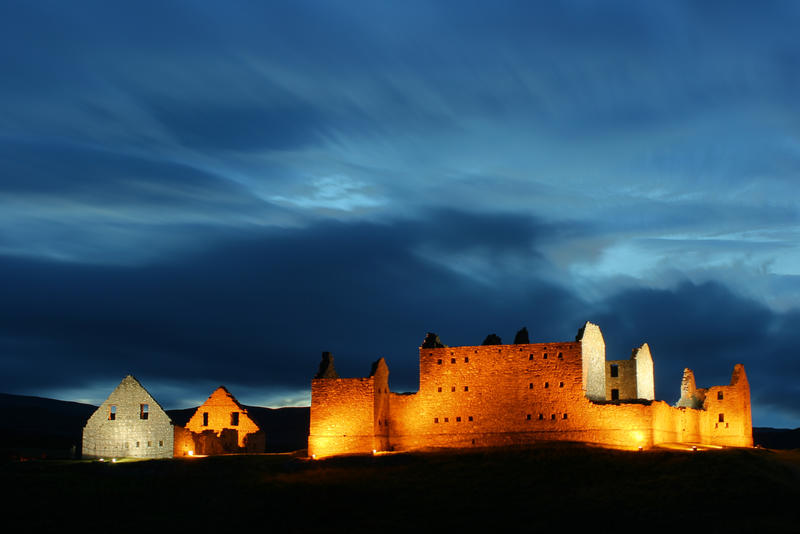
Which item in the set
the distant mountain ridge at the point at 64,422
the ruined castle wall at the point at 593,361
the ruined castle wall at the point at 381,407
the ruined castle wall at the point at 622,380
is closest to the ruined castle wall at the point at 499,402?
the ruined castle wall at the point at 381,407

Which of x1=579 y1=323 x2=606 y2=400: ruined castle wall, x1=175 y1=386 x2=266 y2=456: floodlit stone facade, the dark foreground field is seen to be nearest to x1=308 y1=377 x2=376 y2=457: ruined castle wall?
the dark foreground field

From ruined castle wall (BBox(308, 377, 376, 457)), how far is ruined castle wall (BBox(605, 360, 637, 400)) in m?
18.8

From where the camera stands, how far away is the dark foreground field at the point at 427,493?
58.2m

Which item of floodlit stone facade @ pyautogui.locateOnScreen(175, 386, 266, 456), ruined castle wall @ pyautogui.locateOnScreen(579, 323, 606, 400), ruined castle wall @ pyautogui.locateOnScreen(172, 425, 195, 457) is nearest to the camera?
ruined castle wall @ pyautogui.locateOnScreen(579, 323, 606, 400)

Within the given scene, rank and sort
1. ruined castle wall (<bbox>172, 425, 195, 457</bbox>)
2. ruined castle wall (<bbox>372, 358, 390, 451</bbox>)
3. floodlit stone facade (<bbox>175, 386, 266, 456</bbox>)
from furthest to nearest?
floodlit stone facade (<bbox>175, 386, 266, 456</bbox>)
ruined castle wall (<bbox>172, 425, 195, 457</bbox>)
ruined castle wall (<bbox>372, 358, 390, 451</bbox>)

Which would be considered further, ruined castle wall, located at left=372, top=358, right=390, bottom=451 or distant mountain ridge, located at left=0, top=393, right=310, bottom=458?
distant mountain ridge, located at left=0, top=393, right=310, bottom=458

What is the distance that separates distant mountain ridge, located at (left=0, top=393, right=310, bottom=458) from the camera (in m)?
132

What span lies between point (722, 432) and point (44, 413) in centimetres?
11174

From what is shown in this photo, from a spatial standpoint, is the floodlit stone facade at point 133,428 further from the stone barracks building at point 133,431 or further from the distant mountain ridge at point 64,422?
the distant mountain ridge at point 64,422

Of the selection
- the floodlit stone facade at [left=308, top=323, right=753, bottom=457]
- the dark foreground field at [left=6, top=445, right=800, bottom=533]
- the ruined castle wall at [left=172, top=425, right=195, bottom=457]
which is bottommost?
the dark foreground field at [left=6, top=445, right=800, bottom=533]

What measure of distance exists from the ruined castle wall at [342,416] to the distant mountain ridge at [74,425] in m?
54.8

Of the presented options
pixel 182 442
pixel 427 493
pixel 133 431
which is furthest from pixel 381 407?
pixel 133 431

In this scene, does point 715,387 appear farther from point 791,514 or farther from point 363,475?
point 363,475

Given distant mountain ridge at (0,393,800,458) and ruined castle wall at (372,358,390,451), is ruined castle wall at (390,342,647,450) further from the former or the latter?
distant mountain ridge at (0,393,800,458)
